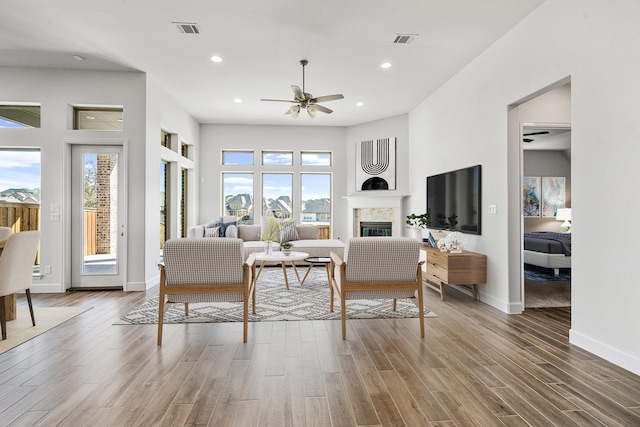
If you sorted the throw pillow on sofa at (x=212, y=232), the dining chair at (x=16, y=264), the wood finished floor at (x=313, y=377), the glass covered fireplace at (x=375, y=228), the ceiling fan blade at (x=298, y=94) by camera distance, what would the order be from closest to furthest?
the wood finished floor at (x=313, y=377) → the dining chair at (x=16, y=264) → the ceiling fan blade at (x=298, y=94) → the throw pillow on sofa at (x=212, y=232) → the glass covered fireplace at (x=375, y=228)

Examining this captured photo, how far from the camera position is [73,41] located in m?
4.12

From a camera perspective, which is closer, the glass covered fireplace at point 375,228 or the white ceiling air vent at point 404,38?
the white ceiling air vent at point 404,38

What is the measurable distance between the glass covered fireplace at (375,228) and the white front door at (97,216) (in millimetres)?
4911

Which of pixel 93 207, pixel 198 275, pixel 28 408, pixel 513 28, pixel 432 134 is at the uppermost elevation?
pixel 513 28

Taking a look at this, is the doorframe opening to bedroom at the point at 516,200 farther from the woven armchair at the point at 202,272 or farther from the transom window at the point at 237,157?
the transom window at the point at 237,157

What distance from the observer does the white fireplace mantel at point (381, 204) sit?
7.55 metres

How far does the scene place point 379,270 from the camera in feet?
10.2

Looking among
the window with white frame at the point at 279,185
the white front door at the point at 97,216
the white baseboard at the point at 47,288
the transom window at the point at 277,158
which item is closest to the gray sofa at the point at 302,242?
the window with white frame at the point at 279,185

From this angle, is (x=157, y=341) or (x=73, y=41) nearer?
(x=157, y=341)

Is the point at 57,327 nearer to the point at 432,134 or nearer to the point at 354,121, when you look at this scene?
the point at 432,134

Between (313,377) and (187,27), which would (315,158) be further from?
(313,377)

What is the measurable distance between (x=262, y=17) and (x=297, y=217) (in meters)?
5.30

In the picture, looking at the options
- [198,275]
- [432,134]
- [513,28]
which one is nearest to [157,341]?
[198,275]

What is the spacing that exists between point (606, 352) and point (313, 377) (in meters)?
2.22
